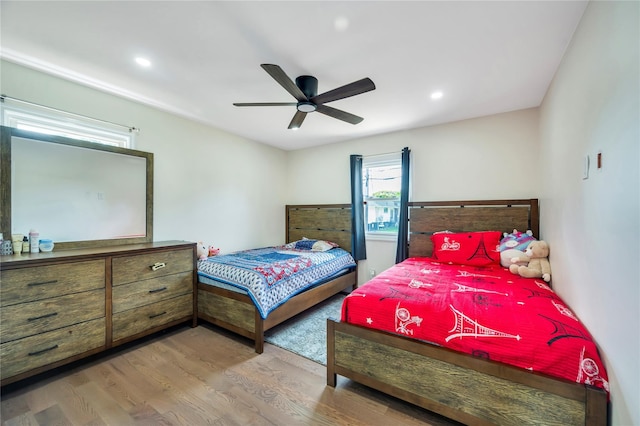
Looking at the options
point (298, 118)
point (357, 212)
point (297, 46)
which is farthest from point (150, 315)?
point (357, 212)

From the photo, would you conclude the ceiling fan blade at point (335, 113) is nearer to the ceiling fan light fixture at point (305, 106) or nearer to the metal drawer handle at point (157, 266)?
the ceiling fan light fixture at point (305, 106)

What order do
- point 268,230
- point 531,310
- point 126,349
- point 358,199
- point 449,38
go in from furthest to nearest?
point 268,230, point 358,199, point 126,349, point 449,38, point 531,310

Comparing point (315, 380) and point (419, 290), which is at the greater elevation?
point (419, 290)

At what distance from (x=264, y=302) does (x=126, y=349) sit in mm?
1379

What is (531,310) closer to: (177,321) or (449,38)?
(449,38)

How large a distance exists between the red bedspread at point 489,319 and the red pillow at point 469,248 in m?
0.55

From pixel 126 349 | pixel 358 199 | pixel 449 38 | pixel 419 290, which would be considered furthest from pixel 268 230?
pixel 449 38

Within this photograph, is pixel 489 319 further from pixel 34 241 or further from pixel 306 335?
pixel 34 241

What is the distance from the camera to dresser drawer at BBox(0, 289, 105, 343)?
1.72 meters

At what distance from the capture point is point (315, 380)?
194 cm

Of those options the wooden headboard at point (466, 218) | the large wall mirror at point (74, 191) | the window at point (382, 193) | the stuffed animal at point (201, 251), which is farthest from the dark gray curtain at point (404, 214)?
the large wall mirror at point (74, 191)

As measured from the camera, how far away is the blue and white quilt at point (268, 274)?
2.40 m

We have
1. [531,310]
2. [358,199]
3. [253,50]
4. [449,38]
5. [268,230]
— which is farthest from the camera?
[268,230]

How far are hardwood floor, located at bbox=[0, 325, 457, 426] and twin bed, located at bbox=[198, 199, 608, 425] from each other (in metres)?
0.15
